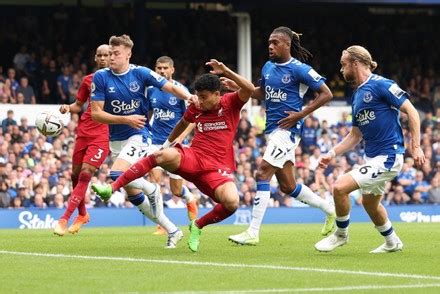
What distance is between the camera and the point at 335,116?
32281mm

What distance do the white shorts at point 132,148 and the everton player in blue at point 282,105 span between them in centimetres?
148

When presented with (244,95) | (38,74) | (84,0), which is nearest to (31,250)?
(244,95)

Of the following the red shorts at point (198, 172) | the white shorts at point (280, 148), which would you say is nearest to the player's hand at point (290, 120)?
the white shorts at point (280, 148)

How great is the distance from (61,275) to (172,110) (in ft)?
25.9

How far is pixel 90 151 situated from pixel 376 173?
19.3 ft

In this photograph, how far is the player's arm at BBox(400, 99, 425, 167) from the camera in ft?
40.3

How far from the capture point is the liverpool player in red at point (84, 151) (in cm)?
1700

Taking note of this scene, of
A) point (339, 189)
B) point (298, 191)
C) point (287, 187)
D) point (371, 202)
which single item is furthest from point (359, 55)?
point (298, 191)

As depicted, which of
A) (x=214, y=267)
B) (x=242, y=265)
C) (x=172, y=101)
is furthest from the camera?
(x=172, y=101)

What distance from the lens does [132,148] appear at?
14.9m

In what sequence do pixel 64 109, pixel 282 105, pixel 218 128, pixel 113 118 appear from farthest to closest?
1. pixel 64 109
2. pixel 282 105
3. pixel 113 118
4. pixel 218 128

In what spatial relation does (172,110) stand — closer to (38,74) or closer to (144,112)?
(144,112)

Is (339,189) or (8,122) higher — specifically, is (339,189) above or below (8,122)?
above

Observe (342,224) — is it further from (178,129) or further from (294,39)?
(294,39)
